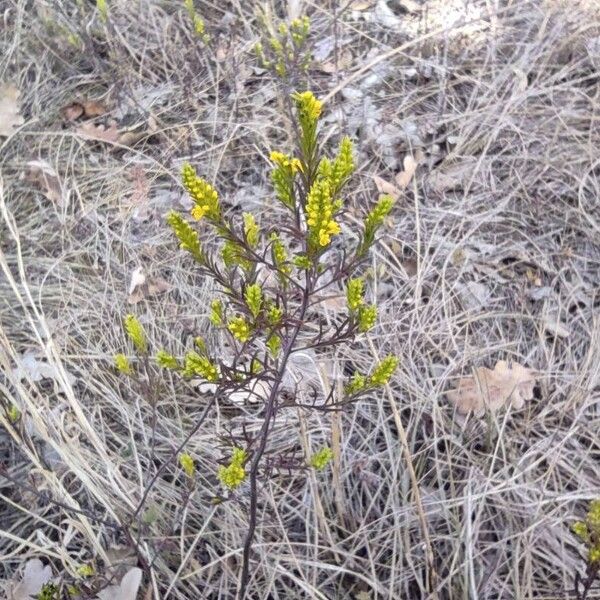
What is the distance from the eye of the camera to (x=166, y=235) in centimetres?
251

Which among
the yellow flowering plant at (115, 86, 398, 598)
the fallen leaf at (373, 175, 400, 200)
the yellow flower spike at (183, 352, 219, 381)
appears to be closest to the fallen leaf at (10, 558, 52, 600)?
→ the yellow flowering plant at (115, 86, 398, 598)

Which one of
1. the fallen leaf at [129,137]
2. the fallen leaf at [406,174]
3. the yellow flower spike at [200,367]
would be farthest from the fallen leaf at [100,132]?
the yellow flower spike at [200,367]

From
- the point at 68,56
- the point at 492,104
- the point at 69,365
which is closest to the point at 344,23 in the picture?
the point at 492,104

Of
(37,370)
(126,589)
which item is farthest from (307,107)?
(37,370)

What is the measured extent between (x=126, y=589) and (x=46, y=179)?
68.6 inches

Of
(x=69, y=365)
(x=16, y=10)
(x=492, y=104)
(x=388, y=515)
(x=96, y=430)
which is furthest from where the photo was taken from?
(x=16, y=10)

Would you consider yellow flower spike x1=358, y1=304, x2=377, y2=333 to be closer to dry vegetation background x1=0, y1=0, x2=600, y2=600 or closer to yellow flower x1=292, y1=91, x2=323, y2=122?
yellow flower x1=292, y1=91, x2=323, y2=122

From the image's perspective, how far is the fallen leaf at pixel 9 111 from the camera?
2838 millimetres

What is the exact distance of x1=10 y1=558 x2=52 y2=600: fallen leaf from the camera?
161 cm

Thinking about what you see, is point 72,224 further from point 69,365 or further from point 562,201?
point 562,201

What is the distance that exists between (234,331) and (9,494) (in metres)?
1.16

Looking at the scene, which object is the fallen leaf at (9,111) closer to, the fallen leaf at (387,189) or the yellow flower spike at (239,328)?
the fallen leaf at (387,189)

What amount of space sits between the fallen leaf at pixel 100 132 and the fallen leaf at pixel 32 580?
1730 millimetres

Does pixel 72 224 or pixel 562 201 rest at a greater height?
pixel 72 224
